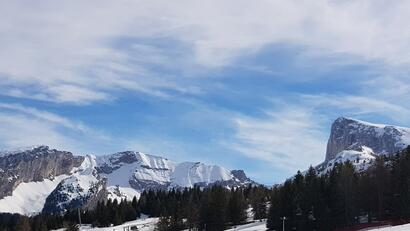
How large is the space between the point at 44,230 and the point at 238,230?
77.6 m

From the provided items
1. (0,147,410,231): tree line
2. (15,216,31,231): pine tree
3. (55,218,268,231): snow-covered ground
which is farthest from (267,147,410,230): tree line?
(15,216,31,231): pine tree

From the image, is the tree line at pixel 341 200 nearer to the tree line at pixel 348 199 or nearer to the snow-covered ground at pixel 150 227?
the tree line at pixel 348 199

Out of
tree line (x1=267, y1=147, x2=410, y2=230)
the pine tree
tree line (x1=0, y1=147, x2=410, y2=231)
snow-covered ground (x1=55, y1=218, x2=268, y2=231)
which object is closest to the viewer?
tree line (x1=267, y1=147, x2=410, y2=230)

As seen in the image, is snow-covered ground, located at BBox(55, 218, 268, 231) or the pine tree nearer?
snow-covered ground, located at BBox(55, 218, 268, 231)

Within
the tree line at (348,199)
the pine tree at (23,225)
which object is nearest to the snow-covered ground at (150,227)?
the tree line at (348,199)

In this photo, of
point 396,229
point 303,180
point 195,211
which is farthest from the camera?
point 195,211

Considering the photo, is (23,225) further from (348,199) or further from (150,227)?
(348,199)

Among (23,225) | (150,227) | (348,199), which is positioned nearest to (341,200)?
(348,199)

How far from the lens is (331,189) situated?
117625 mm

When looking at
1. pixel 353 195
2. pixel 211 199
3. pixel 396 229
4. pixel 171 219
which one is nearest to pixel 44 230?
pixel 171 219

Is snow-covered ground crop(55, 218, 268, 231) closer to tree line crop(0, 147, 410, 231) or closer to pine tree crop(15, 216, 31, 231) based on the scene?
tree line crop(0, 147, 410, 231)

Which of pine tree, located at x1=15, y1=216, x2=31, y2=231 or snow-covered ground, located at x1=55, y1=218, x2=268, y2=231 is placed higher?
pine tree, located at x1=15, y1=216, x2=31, y2=231

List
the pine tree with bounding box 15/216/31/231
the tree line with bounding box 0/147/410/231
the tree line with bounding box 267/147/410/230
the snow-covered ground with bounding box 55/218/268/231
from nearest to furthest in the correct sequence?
the tree line with bounding box 267/147/410/230 < the tree line with bounding box 0/147/410/231 < the snow-covered ground with bounding box 55/218/268/231 < the pine tree with bounding box 15/216/31/231

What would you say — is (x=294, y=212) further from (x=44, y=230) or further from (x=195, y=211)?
(x=44, y=230)
